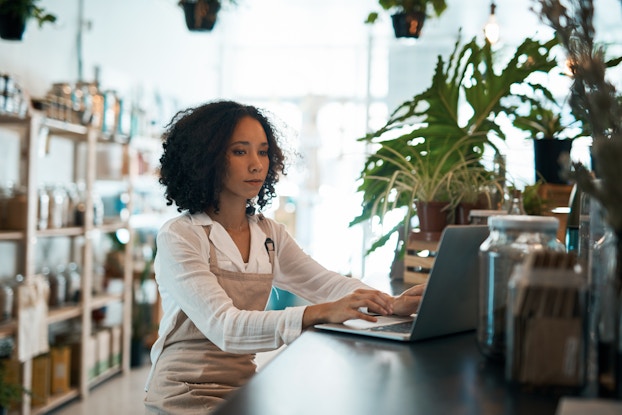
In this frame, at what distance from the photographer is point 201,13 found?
4121 mm

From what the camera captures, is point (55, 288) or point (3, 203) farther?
point (55, 288)

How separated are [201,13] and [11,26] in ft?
3.16

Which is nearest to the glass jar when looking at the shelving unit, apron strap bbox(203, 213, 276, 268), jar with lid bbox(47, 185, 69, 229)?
apron strap bbox(203, 213, 276, 268)

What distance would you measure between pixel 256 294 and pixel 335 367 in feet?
3.35

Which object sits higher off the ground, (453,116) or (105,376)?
(453,116)

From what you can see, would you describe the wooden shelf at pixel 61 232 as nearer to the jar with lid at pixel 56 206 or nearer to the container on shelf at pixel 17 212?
the jar with lid at pixel 56 206

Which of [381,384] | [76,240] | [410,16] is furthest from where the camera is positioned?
[76,240]

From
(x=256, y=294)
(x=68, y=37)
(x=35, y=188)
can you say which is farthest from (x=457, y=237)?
(x=68, y=37)

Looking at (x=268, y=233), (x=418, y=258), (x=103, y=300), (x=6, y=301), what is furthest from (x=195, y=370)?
(x=103, y=300)

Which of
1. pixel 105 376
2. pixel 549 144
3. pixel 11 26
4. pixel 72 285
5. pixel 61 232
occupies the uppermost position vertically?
pixel 11 26

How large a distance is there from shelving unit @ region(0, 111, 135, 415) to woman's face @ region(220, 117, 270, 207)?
2.27 metres

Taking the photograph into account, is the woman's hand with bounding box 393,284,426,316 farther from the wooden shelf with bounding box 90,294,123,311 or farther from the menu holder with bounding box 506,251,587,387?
the wooden shelf with bounding box 90,294,123,311

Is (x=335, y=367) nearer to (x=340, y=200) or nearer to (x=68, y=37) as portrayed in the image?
(x=68, y=37)

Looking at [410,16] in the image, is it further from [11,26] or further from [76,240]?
[76,240]
